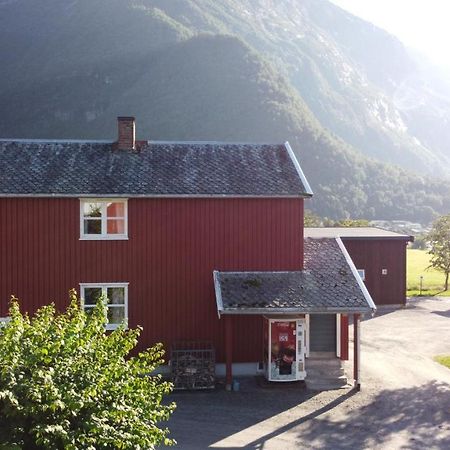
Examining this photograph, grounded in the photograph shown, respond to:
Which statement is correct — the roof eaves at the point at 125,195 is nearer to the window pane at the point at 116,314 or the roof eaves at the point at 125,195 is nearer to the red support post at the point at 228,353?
the window pane at the point at 116,314

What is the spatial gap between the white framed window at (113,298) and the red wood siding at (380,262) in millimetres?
18477

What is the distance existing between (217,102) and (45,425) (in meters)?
111

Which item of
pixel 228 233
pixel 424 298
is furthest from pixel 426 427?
pixel 424 298

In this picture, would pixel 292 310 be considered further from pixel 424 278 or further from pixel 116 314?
pixel 424 278

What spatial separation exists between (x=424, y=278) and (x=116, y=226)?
4189 centimetres

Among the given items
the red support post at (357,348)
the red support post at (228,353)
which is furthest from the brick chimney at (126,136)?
the red support post at (357,348)

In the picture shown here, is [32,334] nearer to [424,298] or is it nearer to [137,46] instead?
[424,298]

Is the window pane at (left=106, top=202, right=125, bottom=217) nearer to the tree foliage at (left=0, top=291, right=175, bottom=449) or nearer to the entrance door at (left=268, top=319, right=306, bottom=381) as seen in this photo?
the entrance door at (left=268, top=319, right=306, bottom=381)

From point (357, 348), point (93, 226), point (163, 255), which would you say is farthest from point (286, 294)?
point (93, 226)

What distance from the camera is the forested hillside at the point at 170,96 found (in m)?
110

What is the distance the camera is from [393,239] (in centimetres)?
3722

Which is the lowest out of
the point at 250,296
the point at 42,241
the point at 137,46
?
the point at 250,296

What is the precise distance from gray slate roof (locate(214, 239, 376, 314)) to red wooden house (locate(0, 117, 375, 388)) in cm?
7

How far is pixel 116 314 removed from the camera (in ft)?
72.4
